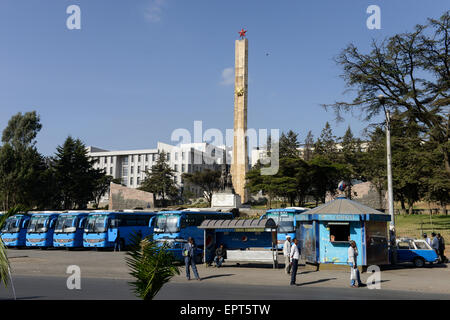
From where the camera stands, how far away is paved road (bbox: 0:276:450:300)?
443 inches

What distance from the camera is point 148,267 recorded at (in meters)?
5.72

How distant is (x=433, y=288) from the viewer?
43.8 feet

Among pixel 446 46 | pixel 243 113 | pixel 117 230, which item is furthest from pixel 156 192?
pixel 446 46

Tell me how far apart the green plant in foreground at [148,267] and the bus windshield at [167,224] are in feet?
64.3

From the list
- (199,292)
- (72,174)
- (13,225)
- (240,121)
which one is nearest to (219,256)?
(199,292)

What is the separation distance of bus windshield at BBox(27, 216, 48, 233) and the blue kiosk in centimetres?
2075

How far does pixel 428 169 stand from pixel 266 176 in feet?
88.7

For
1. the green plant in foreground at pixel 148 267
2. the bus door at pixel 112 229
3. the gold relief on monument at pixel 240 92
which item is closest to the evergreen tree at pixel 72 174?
the gold relief on monument at pixel 240 92

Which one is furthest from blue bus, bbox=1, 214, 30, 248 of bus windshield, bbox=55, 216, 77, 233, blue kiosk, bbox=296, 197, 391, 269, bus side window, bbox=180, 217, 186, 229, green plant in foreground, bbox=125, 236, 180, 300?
green plant in foreground, bbox=125, 236, 180, 300

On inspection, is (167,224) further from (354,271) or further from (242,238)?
(354,271)

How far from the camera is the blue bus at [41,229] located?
30844mm

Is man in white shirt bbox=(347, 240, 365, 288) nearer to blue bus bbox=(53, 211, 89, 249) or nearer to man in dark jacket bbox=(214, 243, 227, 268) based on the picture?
man in dark jacket bbox=(214, 243, 227, 268)

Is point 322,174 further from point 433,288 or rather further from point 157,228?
point 433,288

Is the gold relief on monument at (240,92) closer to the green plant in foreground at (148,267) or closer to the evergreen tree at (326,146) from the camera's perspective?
the evergreen tree at (326,146)
